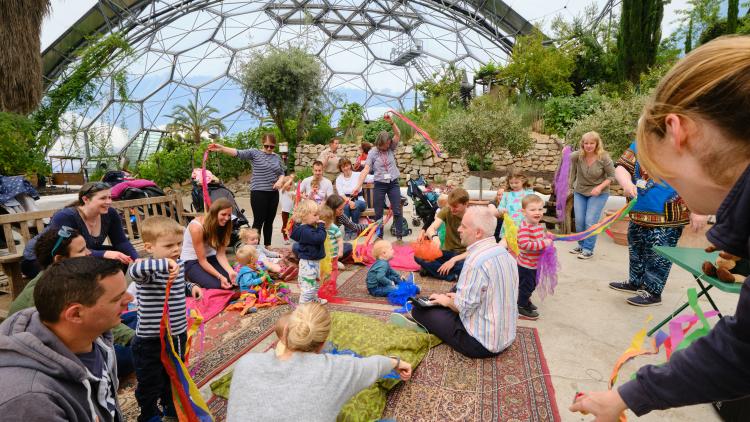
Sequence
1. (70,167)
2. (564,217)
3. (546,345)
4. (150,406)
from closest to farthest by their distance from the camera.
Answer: (150,406) → (546,345) → (564,217) → (70,167)

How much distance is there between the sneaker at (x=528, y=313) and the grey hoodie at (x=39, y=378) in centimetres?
358

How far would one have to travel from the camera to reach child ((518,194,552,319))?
145 inches

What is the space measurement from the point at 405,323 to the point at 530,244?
152 centimetres

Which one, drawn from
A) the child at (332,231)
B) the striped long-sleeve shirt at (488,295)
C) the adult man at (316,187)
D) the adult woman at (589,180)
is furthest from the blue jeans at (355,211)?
the striped long-sleeve shirt at (488,295)

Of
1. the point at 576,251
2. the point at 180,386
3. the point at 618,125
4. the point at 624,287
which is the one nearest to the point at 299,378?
the point at 180,386

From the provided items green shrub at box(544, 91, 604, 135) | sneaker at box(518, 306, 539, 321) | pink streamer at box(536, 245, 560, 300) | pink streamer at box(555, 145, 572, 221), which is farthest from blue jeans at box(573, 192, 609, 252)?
green shrub at box(544, 91, 604, 135)

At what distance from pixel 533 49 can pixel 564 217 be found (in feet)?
42.3

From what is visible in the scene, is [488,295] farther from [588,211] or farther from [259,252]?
[588,211]

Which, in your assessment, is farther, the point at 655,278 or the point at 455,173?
the point at 455,173

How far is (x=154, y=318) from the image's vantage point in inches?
93.5

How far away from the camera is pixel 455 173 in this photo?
1396cm

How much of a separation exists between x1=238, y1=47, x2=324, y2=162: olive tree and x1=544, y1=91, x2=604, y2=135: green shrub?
9836mm

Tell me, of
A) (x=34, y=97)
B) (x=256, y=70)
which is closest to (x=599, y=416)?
(x=34, y=97)

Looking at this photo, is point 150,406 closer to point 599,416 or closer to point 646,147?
point 599,416
